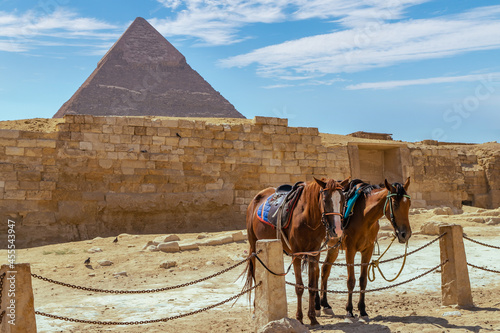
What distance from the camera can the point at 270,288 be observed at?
16.1ft

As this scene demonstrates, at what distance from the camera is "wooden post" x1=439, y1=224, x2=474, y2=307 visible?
619 centimetres

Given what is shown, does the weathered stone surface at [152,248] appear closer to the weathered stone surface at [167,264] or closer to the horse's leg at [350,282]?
the weathered stone surface at [167,264]

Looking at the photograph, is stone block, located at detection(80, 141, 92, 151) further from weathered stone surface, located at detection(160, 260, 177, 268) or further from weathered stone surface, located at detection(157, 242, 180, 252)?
weathered stone surface, located at detection(160, 260, 177, 268)

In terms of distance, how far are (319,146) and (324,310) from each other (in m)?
9.93

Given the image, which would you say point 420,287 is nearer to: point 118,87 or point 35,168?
point 35,168

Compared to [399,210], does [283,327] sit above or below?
below

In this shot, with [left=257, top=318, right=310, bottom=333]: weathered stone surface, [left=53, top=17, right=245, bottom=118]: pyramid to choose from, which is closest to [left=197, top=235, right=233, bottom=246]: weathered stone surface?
[left=257, top=318, right=310, bottom=333]: weathered stone surface

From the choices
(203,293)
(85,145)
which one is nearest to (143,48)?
(85,145)

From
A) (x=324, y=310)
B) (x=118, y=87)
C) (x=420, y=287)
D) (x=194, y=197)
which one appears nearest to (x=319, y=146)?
(x=194, y=197)

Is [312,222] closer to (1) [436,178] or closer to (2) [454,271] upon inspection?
(2) [454,271]

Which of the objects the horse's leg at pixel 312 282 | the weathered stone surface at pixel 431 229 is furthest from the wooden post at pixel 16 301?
the weathered stone surface at pixel 431 229

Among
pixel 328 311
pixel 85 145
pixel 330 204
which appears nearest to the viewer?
pixel 330 204

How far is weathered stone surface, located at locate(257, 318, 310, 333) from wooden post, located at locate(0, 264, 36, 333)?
221cm

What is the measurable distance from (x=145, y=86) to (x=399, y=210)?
70.8 metres
